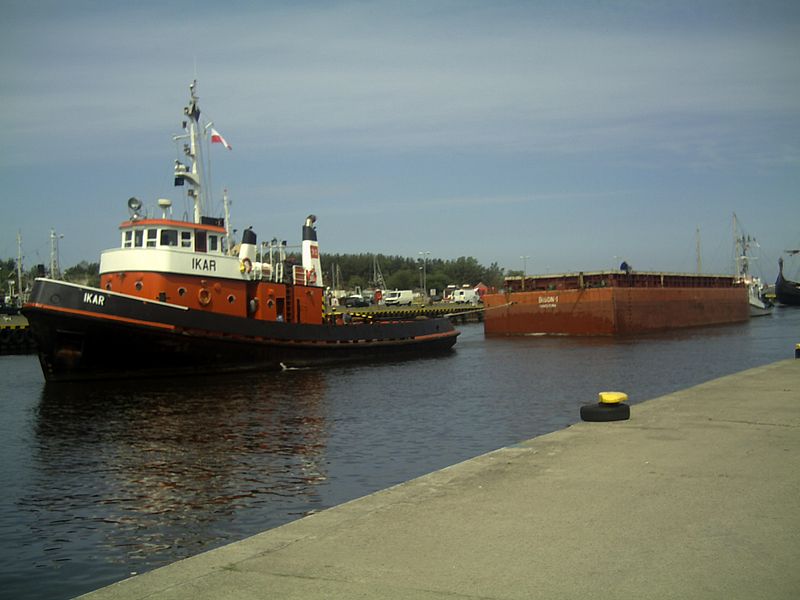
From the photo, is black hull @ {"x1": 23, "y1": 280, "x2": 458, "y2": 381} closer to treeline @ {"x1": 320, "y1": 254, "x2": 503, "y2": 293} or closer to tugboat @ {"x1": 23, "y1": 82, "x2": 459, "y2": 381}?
tugboat @ {"x1": 23, "y1": 82, "x2": 459, "y2": 381}

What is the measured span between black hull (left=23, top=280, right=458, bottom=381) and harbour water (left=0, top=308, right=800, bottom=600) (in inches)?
23.3

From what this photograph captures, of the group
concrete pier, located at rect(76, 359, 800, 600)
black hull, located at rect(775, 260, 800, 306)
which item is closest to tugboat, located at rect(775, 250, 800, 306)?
black hull, located at rect(775, 260, 800, 306)

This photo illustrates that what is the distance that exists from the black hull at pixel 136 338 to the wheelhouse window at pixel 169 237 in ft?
7.66

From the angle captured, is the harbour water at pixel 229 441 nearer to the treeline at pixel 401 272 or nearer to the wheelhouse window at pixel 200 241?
the wheelhouse window at pixel 200 241

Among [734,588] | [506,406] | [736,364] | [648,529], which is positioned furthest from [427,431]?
[736,364]

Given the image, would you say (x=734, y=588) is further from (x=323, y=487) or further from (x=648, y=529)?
(x=323, y=487)

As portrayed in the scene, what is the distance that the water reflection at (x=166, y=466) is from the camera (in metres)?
7.82

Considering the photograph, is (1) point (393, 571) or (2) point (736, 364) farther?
(2) point (736, 364)

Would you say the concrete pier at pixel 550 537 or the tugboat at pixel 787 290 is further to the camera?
the tugboat at pixel 787 290

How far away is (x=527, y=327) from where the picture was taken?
43500mm

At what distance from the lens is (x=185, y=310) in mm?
21438

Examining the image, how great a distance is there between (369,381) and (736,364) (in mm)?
11913

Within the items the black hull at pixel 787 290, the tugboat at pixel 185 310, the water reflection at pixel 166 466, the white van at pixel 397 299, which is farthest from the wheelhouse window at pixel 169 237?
the black hull at pixel 787 290

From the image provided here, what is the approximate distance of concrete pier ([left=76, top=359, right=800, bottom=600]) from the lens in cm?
389
